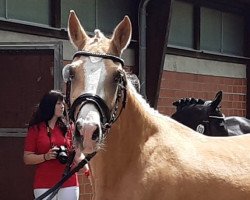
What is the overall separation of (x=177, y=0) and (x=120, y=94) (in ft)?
22.7

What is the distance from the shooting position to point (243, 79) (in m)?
12.5

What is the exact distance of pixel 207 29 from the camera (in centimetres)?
1152

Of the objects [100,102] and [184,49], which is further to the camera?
[184,49]

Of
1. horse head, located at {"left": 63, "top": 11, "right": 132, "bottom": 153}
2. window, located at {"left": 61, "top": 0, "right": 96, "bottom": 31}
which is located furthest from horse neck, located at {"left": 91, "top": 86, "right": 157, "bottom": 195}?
window, located at {"left": 61, "top": 0, "right": 96, "bottom": 31}

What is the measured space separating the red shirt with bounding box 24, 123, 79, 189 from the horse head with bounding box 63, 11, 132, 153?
80.4 inches

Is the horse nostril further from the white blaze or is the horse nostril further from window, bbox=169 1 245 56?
window, bbox=169 1 245 56

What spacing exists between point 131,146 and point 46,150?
83.6 inches

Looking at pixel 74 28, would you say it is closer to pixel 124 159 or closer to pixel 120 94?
pixel 120 94

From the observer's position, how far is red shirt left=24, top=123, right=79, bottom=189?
5.84 metres

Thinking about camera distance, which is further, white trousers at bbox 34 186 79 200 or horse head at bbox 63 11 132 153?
white trousers at bbox 34 186 79 200

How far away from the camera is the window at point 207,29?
10.7 meters

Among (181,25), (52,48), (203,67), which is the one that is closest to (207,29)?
(203,67)

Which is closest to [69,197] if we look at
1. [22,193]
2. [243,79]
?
[22,193]

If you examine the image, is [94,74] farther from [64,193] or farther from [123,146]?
[64,193]
